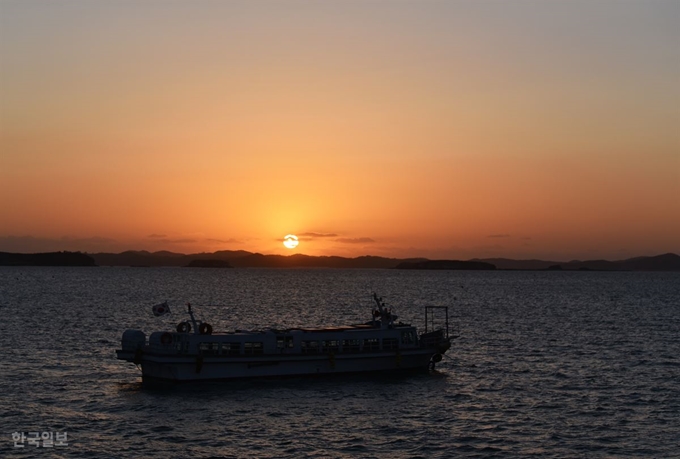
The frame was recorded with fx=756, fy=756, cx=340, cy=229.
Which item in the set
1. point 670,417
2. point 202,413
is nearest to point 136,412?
point 202,413

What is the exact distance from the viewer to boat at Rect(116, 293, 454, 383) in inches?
2564

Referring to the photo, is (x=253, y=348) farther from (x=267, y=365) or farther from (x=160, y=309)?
(x=160, y=309)

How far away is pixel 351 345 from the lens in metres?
70.8

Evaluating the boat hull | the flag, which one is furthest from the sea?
the flag

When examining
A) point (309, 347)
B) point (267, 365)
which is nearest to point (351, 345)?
point (309, 347)

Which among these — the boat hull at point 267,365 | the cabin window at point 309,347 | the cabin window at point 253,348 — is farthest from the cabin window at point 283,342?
the cabin window at point 253,348

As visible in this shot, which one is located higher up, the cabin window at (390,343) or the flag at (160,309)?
the flag at (160,309)

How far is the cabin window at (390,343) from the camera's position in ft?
236

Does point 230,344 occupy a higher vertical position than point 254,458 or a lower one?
higher

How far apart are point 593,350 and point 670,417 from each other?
37.0m

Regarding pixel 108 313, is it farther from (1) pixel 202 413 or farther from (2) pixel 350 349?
(1) pixel 202 413

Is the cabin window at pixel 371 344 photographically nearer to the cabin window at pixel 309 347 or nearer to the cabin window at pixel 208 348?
the cabin window at pixel 309 347

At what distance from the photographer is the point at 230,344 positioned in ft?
219

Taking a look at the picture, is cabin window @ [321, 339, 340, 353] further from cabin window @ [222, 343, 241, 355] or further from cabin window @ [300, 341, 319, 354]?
cabin window @ [222, 343, 241, 355]
